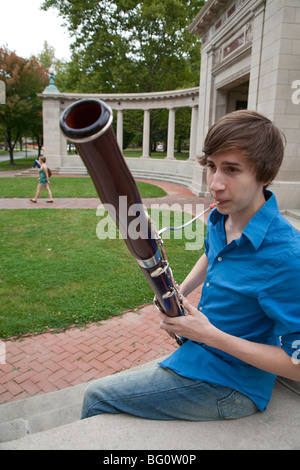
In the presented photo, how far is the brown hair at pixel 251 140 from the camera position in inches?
60.3

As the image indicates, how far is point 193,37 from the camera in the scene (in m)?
30.5

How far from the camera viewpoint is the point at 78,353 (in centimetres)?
407

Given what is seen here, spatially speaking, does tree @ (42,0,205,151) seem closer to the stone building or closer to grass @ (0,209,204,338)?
the stone building

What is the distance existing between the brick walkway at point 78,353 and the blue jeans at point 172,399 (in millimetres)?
2013

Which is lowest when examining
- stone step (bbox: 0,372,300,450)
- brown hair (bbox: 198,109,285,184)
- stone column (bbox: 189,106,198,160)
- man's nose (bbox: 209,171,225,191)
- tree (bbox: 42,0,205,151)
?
stone step (bbox: 0,372,300,450)

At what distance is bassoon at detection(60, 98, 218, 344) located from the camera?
100 centimetres

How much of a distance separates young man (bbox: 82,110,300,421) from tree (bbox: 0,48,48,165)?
31.6 meters

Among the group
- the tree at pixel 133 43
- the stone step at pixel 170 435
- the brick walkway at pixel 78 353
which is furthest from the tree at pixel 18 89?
the stone step at pixel 170 435

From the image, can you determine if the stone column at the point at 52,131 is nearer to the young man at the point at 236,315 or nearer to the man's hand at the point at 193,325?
the young man at the point at 236,315

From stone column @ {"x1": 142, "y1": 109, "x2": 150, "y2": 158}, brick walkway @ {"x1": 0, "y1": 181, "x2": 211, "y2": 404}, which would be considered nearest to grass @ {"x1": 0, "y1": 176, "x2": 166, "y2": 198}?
stone column @ {"x1": 142, "y1": 109, "x2": 150, "y2": 158}

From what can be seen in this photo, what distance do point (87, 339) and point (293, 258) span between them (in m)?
3.44

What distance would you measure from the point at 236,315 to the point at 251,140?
0.84 meters

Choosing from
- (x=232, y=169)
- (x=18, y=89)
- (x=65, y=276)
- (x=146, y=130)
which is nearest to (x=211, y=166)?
(x=232, y=169)
